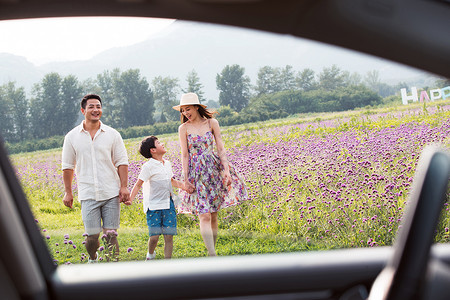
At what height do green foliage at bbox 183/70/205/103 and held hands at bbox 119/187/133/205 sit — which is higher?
green foliage at bbox 183/70/205/103

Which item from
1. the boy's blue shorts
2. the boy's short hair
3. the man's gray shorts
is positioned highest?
the boy's short hair

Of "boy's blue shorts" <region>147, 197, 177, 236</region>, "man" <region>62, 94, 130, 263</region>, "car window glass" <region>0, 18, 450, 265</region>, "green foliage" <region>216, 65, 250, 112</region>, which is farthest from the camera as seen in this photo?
"green foliage" <region>216, 65, 250, 112</region>

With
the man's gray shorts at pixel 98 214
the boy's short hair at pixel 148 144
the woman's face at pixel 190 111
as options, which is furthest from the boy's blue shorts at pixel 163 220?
the woman's face at pixel 190 111

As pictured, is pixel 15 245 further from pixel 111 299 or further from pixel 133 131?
pixel 133 131

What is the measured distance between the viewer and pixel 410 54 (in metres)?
0.80

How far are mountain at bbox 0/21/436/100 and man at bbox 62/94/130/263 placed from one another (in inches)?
85.0

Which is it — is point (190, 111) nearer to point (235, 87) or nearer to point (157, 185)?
point (157, 185)

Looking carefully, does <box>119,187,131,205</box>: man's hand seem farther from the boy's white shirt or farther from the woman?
the woman

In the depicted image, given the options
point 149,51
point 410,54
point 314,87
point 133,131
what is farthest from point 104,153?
point 410,54

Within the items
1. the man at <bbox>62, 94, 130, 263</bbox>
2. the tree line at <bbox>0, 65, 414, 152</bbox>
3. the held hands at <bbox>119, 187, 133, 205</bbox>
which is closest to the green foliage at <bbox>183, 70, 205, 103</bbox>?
the tree line at <bbox>0, 65, 414, 152</bbox>

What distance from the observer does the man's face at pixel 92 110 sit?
13.9 feet

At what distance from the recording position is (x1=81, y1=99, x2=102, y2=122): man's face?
4234mm

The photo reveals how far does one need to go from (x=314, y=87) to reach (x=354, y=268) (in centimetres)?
514

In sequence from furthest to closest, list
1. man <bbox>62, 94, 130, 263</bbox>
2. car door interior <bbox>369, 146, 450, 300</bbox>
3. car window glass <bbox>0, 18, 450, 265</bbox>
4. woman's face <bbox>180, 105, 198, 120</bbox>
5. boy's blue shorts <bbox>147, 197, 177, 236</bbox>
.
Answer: car window glass <bbox>0, 18, 450, 265</bbox>, boy's blue shorts <bbox>147, 197, 177, 236</bbox>, woman's face <bbox>180, 105, 198, 120</bbox>, man <bbox>62, 94, 130, 263</bbox>, car door interior <bbox>369, 146, 450, 300</bbox>
